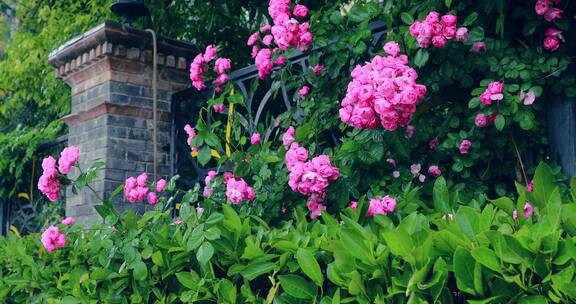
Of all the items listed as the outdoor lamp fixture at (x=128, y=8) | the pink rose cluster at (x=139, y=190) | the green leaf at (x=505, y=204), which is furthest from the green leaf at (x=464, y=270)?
the outdoor lamp fixture at (x=128, y=8)

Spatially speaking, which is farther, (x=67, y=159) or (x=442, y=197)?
(x=67, y=159)

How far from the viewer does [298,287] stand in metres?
2.28

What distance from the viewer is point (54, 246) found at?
355cm

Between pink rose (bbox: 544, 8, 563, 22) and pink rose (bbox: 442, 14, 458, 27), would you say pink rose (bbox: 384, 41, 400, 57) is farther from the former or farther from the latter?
pink rose (bbox: 544, 8, 563, 22)

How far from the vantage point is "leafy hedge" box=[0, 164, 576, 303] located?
1.83 meters

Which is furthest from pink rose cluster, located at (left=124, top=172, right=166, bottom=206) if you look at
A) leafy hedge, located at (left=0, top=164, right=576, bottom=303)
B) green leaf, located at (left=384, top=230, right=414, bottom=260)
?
green leaf, located at (left=384, top=230, right=414, bottom=260)

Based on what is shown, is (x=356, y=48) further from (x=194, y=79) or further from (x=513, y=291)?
(x=513, y=291)

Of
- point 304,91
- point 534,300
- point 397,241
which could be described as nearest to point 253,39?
point 304,91

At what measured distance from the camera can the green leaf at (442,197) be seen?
2.54m

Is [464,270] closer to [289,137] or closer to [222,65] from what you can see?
[289,137]

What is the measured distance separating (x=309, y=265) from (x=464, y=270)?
0.56 metres

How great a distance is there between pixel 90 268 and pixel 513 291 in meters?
2.22

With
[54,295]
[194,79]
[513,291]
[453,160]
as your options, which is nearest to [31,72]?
[194,79]

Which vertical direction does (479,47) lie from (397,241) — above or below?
above
